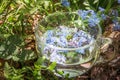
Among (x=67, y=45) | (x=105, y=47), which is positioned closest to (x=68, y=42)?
(x=67, y=45)

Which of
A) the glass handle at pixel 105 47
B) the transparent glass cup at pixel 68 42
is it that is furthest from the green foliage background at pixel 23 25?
the glass handle at pixel 105 47

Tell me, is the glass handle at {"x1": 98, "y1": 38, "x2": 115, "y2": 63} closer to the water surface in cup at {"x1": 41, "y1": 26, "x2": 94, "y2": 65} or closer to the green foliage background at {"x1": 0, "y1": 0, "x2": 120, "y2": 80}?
the water surface in cup at {"x1": 41, "y1": 26, "x2": 94, "y2": 65}

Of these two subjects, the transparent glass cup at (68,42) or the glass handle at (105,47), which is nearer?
the transparent glass cup at (68,42)

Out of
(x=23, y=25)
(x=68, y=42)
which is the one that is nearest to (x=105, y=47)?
(x=68, y=42)

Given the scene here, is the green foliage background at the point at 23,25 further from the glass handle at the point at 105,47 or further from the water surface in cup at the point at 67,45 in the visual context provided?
the glass handle at the point at 105,47

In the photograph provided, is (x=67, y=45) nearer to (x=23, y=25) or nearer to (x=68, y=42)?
(x=68, y=42)

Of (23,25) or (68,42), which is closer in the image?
(68,42)

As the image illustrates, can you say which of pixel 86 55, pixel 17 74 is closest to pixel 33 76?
pixel 17 74

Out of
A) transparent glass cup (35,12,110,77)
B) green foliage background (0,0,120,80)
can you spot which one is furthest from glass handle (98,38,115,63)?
green foliage background (0,0,120,80)

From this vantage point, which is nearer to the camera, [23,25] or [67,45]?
[67,45]
